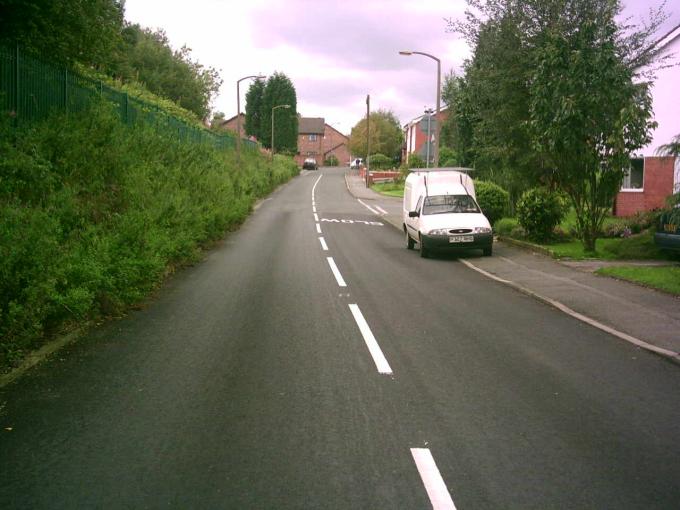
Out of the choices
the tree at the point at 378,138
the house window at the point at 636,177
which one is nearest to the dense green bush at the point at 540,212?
the house window at the point at 636,177

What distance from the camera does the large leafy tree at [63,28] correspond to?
12.0 metres

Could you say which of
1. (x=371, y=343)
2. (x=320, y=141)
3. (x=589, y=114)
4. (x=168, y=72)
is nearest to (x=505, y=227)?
(x=589, y=114)

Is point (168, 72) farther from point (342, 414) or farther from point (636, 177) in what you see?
point (342, 414)

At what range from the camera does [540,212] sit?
A: 1853 cm

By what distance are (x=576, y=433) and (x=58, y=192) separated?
8.11 metres

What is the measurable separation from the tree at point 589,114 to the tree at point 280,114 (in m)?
87.4

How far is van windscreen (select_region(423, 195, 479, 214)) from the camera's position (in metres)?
18.5

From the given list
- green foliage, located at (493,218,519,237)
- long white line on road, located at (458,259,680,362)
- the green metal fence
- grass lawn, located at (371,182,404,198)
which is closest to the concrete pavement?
long white line on road, located at (458,259,680,362)

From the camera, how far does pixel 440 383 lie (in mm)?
6121

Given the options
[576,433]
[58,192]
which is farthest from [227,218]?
[576,433]

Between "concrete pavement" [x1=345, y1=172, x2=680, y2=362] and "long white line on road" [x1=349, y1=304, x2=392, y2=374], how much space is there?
304 centimetres

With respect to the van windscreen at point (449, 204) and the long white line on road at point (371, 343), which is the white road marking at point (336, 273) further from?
the van windscreen at point (449, 204)

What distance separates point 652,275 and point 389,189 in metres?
44.7

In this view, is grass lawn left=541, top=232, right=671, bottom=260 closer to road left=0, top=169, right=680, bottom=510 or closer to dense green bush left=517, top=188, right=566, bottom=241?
dense green bush left=517, top=188, right=566, bottom=241
